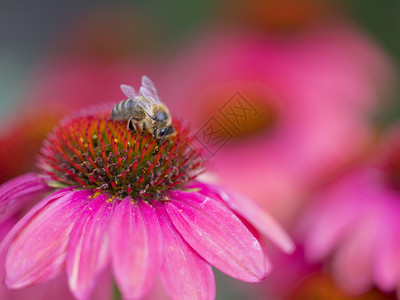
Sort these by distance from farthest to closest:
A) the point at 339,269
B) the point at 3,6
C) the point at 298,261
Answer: the point at 3,6 → the point at 298,261 → the point at 339,269

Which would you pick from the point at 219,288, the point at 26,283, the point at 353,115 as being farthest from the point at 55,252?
the point at 353,115

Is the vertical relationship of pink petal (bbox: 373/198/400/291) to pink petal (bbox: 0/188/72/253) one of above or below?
below

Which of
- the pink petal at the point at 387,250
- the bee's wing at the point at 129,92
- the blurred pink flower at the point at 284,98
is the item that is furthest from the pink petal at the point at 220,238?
the blurred pink flower at the point at 284,98

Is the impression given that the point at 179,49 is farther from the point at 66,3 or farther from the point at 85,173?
the point at 85,173

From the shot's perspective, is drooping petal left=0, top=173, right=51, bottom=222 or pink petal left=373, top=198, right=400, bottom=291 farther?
pink petal left=373, top=198, right=400, bottom=291

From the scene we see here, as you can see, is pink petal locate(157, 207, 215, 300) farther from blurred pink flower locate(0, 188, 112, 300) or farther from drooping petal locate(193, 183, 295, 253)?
blurred pink flower locate(0, 188, 112, 300)

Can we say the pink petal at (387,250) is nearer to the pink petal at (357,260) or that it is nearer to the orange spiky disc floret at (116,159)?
the pink petal at (357,260)

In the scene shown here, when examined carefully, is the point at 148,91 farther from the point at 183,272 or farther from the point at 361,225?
the point at 361,225

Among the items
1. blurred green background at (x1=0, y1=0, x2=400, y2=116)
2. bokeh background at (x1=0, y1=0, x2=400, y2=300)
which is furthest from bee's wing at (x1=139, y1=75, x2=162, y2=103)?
blurred green background at (x1=0, y1=0, x2=400, y2=116)
